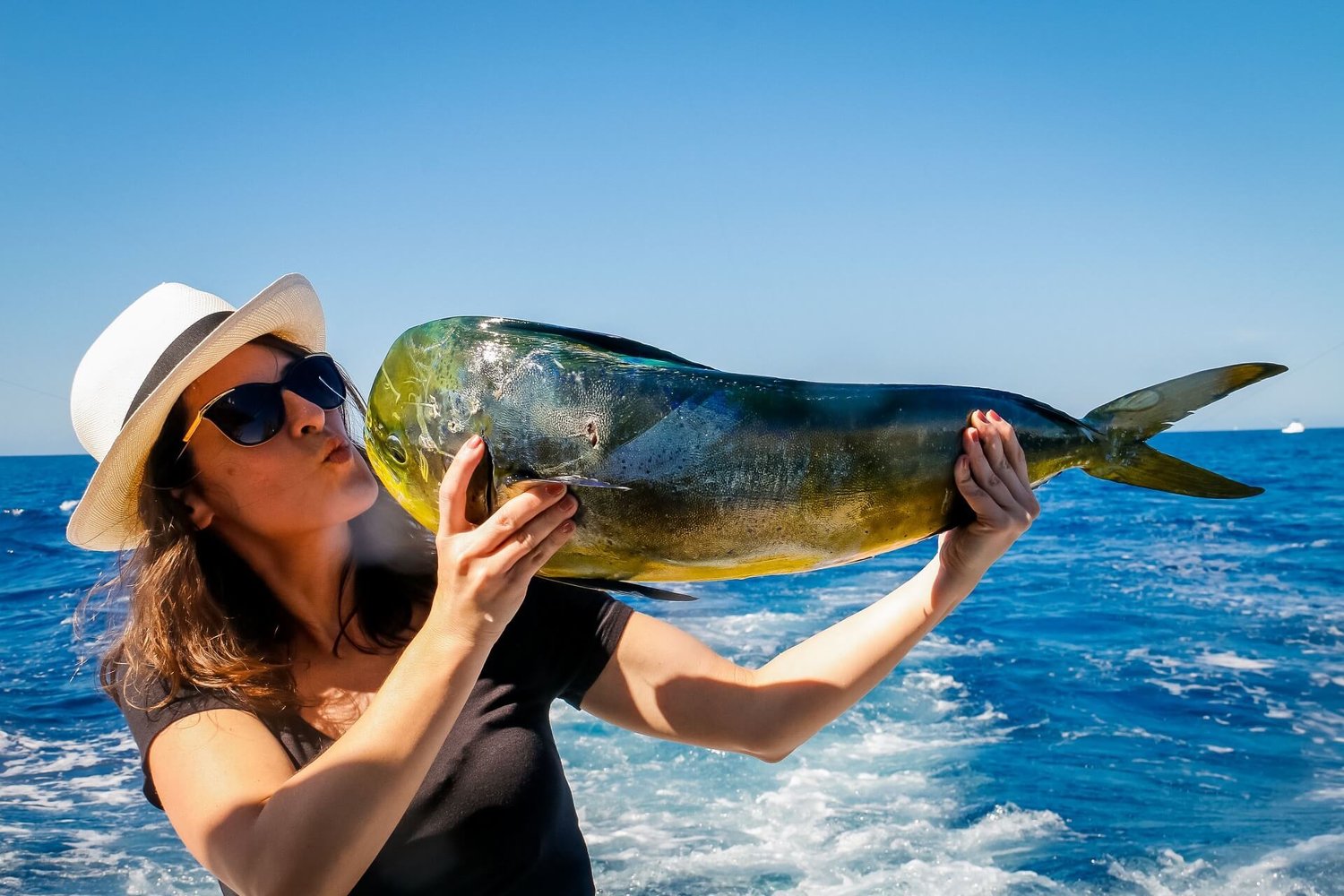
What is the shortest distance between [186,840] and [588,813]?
596cm

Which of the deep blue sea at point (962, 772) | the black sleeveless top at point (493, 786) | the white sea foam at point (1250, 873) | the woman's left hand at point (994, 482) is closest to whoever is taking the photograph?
the woman's left hand at point (994, 482)

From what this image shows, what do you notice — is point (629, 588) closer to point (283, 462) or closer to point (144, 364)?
point (283, 462)

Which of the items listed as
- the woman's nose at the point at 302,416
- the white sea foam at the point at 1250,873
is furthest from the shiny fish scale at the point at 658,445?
the white sea foam at the point at 1250,873

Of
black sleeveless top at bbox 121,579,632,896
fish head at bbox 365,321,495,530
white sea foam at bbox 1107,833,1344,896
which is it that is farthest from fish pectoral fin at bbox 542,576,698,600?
white sea foam at bbox 1107,833,1344,896

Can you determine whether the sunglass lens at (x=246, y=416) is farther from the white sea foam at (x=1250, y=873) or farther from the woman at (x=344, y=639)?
the white sea foam at (x=1250, y=873)

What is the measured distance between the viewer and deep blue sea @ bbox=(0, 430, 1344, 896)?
650 centimetres

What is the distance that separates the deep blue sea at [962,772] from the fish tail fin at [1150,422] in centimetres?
508

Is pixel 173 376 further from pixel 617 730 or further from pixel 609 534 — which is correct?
pixel 617 730

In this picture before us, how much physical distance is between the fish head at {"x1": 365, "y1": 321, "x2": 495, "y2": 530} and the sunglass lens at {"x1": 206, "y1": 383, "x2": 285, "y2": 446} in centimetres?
48

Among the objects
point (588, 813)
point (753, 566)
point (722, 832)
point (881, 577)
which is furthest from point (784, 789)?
point (881, 577)

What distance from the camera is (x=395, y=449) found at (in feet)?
6.11

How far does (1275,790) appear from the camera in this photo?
761cm

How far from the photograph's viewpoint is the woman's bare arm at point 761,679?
7.85ft

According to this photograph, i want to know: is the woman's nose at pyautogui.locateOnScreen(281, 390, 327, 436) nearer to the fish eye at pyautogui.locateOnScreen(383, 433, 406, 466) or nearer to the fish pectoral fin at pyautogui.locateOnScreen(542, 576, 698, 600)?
the fish eye at pyautogui.locateOnScreen(383, 433, 406, 466)
